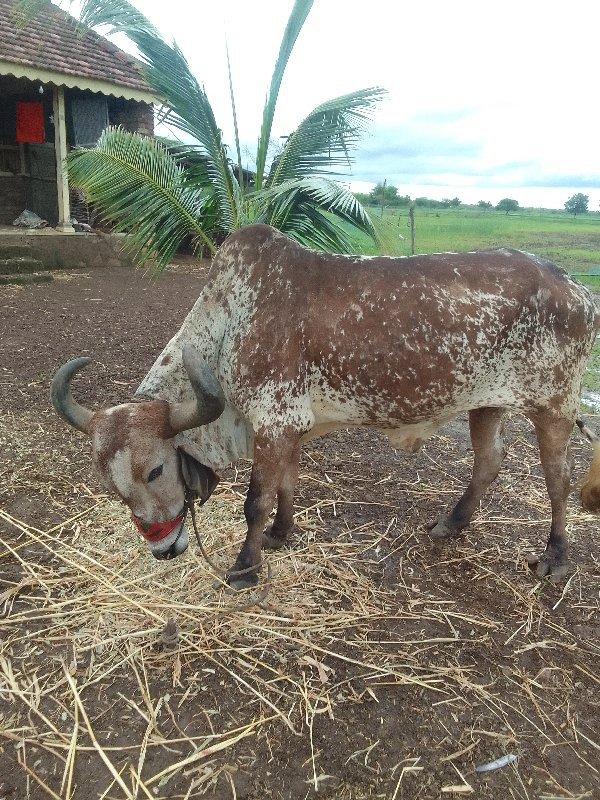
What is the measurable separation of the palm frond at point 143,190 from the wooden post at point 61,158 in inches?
288

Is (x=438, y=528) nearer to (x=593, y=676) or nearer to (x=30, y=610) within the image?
(x=593, y=676)

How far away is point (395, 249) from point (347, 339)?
2474 mm

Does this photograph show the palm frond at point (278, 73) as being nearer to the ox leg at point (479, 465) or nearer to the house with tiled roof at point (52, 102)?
the ox leg at point (479, 465)

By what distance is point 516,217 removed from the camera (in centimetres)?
1295

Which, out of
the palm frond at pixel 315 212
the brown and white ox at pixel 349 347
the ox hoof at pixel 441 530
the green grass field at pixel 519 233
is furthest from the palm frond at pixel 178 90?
the green grass field at pixel 519 233

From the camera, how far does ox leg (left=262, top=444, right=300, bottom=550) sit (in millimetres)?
3734

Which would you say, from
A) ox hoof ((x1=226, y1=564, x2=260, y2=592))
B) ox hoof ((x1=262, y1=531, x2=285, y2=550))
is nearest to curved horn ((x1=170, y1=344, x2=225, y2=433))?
ox hoof ((x1=226, y1=564, x2=260, y2=592))

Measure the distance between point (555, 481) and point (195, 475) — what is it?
2.00m

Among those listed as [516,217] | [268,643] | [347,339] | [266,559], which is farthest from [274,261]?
[516,217]

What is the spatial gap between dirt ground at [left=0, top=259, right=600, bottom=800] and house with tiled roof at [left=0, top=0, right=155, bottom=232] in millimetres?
9614

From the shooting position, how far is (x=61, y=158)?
40.4 feet

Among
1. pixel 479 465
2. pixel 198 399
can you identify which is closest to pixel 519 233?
pixel 479 465

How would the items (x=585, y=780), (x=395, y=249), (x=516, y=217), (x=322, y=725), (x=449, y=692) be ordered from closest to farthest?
(x=585, y=780) < (x=322, y=725) < (x=449, y=692) < (x=395, y=249) < (x=516, y=217)

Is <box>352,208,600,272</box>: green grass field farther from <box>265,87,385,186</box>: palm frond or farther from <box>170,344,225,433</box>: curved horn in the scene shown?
<box>170,344,225,433</box>: curved horn
